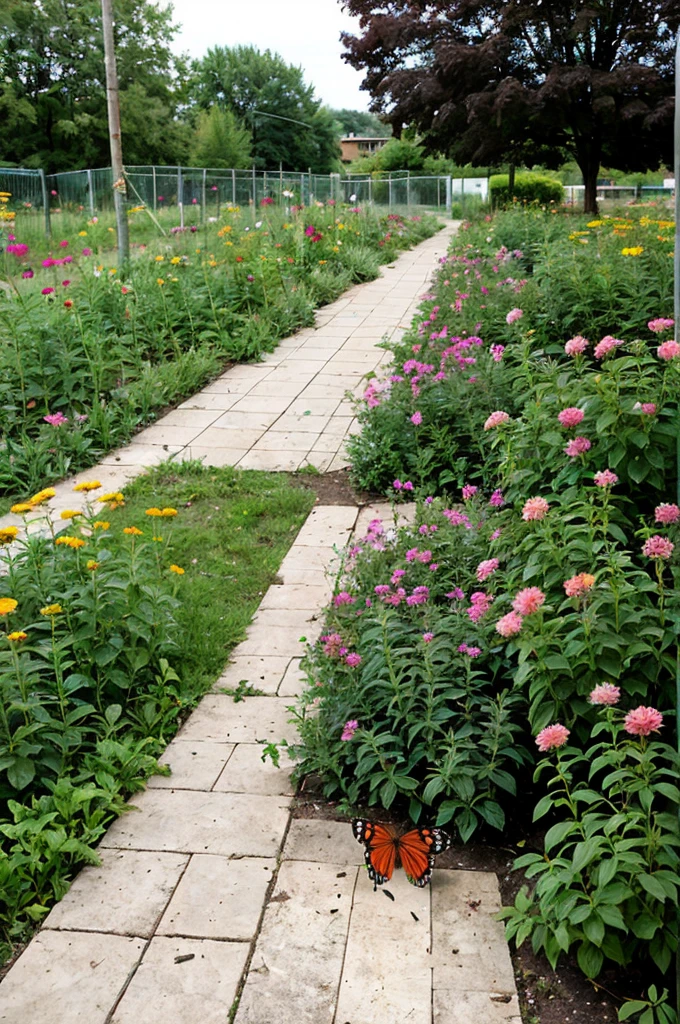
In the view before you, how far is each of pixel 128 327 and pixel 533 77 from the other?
11761mm

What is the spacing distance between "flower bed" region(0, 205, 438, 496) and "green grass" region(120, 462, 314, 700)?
0.79 meters

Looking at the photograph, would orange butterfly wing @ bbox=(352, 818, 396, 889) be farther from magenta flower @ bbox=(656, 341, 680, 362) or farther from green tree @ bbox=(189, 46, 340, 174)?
green tree @ bbox=(189, 46, 340, 174)

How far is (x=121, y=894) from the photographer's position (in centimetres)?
255

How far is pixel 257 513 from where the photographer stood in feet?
17.9

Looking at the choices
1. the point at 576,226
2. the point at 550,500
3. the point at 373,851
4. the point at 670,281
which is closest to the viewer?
the point at 373,851

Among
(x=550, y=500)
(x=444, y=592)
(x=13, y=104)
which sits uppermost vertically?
(x=13, y=104)

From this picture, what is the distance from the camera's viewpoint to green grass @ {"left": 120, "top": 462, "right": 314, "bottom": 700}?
3.93 m

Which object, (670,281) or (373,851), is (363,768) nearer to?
(373,851)

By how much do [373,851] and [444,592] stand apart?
1097 mm

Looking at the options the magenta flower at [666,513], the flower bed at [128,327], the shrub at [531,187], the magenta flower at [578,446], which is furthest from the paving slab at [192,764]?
the shrub at [531,187]

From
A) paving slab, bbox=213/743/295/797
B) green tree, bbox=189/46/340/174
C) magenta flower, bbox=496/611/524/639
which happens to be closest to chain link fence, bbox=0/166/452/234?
paving slab, bbox=213/743/295/797

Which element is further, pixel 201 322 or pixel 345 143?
pixel 345 143

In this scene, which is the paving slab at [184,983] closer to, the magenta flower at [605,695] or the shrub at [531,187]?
the magenta flower at [605,695]

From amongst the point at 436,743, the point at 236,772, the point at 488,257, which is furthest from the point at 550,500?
the point at 488,257
